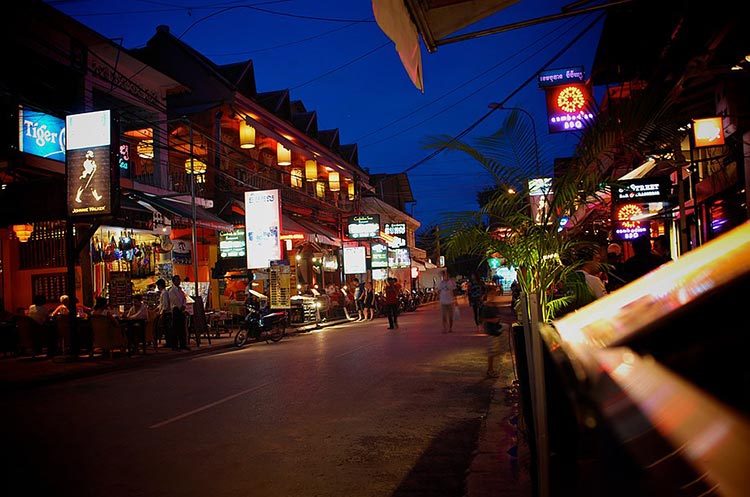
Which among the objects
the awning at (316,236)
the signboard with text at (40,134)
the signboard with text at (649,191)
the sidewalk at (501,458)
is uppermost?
the signboard with text at (40,134)

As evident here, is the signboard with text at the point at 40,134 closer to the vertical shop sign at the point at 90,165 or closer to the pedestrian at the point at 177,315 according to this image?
the vertical shop sign at the point at 90,165

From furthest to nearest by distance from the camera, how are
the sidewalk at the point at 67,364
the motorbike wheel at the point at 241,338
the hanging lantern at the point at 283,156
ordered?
the hanging lantern at the point at 283,156 → the motorbike wheel at the point at 241,338 → the sidewalk at the point at 67,364

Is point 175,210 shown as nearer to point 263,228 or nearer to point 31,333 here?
point 263,228

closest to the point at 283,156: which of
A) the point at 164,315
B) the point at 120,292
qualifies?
the point at 120,292

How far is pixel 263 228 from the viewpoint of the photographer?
24.0 meters

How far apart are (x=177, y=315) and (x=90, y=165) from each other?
482 cm

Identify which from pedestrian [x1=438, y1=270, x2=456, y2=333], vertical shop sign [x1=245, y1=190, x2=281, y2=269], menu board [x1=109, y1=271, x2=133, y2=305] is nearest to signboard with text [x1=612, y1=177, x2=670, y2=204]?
pedestrian [x1=438, y1=270, x2=456, y2=333]

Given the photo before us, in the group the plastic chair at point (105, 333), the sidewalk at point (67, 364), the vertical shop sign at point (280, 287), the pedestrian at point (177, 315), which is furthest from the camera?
the vertical shop sign at point (280, 287)

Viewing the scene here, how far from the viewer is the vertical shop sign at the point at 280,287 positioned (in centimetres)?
2586

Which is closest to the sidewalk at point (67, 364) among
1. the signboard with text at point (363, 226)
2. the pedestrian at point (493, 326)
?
the pedestrian at point (493, 326)

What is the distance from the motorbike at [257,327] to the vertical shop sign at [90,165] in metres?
6.06

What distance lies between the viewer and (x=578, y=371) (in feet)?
15.1

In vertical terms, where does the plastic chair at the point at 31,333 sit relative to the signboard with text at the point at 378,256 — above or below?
below

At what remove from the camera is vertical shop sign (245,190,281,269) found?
23.8 m
